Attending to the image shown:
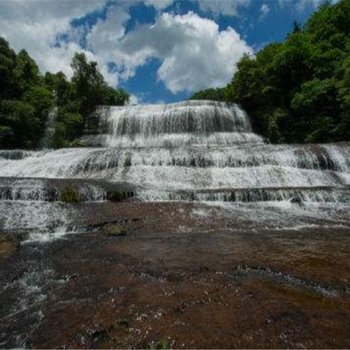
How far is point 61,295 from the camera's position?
17.1 ft

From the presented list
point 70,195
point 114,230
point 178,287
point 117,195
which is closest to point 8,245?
point 114,230

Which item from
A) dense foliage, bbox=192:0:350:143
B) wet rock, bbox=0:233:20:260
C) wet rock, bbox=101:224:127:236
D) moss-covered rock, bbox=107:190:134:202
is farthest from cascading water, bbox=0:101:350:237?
dense foliage, bbox=192:0:350:143

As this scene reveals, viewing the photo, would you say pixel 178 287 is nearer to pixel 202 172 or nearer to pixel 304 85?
pixel 202 172

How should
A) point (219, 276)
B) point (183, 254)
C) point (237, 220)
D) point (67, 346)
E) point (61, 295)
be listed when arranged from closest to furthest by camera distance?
point (67, 346), point (61, 295), point (219, 276), point (183, 254), point (237, 220)

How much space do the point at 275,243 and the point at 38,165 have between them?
13142mm

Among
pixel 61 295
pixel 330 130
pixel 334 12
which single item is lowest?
pixel 61 295

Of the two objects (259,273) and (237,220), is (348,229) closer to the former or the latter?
(237,220)

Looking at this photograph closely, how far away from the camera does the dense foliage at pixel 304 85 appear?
81.1 ft

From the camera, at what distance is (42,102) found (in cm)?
2939

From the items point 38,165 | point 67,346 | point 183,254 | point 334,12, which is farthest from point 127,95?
point 67,346

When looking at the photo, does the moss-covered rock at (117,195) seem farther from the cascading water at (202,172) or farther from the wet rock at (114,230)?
the wet rock at (114,230)

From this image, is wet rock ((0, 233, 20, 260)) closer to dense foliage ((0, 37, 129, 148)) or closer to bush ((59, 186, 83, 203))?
bush ((59, 186, 83, 203))

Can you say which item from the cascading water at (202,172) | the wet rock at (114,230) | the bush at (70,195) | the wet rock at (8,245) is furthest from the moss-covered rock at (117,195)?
the wet rock at (8,245)

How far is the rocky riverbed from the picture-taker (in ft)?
13.4
